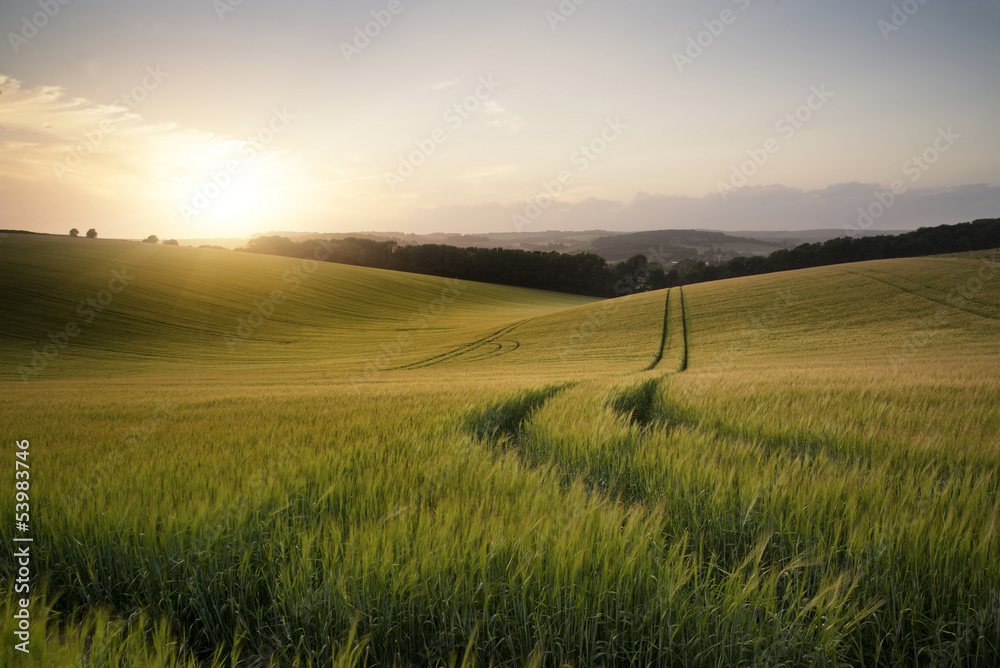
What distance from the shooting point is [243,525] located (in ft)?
7.63

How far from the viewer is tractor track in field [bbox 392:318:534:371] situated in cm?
2892

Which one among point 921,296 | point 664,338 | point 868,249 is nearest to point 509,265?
point 868,249

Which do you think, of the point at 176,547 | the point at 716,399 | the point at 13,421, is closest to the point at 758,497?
the point at 176,547

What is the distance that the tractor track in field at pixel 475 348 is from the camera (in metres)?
28.9

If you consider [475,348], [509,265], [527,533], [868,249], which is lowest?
[475,348]

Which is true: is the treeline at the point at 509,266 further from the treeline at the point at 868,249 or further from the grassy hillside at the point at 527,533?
the grassy hillside at the point at 527,533

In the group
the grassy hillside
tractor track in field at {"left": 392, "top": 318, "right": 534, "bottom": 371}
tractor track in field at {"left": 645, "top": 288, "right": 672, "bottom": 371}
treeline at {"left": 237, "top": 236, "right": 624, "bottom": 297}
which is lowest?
tractor track in field at {"left": 392, "top": 318, "right": 534, "bottom": 371}

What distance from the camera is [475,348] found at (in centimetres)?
3288

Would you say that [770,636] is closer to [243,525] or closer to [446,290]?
[243,525]

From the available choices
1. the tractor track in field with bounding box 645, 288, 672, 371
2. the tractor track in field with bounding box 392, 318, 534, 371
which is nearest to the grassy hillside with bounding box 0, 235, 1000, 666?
the tractor track in field with bounding box 645, 288, 672, 371

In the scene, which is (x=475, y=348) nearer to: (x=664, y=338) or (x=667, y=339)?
(x=664, y=338)

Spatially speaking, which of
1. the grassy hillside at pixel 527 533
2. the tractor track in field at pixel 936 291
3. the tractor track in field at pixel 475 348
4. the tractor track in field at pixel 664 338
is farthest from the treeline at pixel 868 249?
the grassy hillside at pixel 527 533

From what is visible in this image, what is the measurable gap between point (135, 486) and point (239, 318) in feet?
147

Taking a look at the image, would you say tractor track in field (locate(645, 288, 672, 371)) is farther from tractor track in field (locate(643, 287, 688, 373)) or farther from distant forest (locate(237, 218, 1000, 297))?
distant forest (locate(237, 218, 1000, 297))
